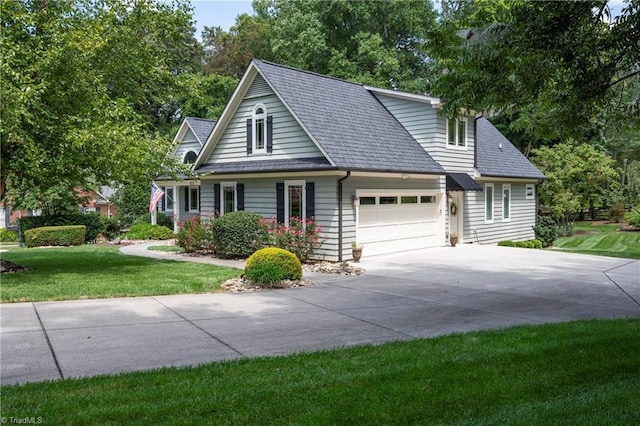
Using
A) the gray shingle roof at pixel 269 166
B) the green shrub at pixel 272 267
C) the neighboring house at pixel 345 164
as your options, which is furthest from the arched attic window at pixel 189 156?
the green shrub at pixel 272 267

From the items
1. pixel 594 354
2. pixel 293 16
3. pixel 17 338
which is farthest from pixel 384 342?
pixel 293 16

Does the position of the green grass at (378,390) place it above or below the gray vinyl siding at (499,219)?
below

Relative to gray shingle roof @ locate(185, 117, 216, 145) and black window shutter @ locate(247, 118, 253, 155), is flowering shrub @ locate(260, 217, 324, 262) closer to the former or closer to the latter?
black window shutter @ locate(247, 118, 253, 155)

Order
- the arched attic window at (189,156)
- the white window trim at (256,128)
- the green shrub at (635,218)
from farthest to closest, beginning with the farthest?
1. the green shrub at (635,218)
2. the arched attic window at (189,156)
3. the white window trim at (256,128)

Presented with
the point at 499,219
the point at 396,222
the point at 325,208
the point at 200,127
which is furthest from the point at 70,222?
the point at 499,219

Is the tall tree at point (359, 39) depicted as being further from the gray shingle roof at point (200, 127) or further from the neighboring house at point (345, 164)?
the neighboring house at point (345, 164)

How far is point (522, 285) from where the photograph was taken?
12156 mm

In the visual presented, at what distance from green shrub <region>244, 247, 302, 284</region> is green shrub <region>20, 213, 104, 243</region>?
16.8 meters

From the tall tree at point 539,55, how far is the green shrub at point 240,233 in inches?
349

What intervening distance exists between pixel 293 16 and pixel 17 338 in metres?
31.7

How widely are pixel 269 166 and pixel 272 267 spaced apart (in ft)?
20.2

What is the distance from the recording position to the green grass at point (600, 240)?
24.5m

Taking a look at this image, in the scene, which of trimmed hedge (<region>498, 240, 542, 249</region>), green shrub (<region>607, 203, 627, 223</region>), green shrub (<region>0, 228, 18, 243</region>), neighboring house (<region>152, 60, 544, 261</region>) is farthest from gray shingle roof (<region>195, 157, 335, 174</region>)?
green shrub (<region>607, 203, 627, 223</region>)

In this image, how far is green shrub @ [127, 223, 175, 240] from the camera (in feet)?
83.8
